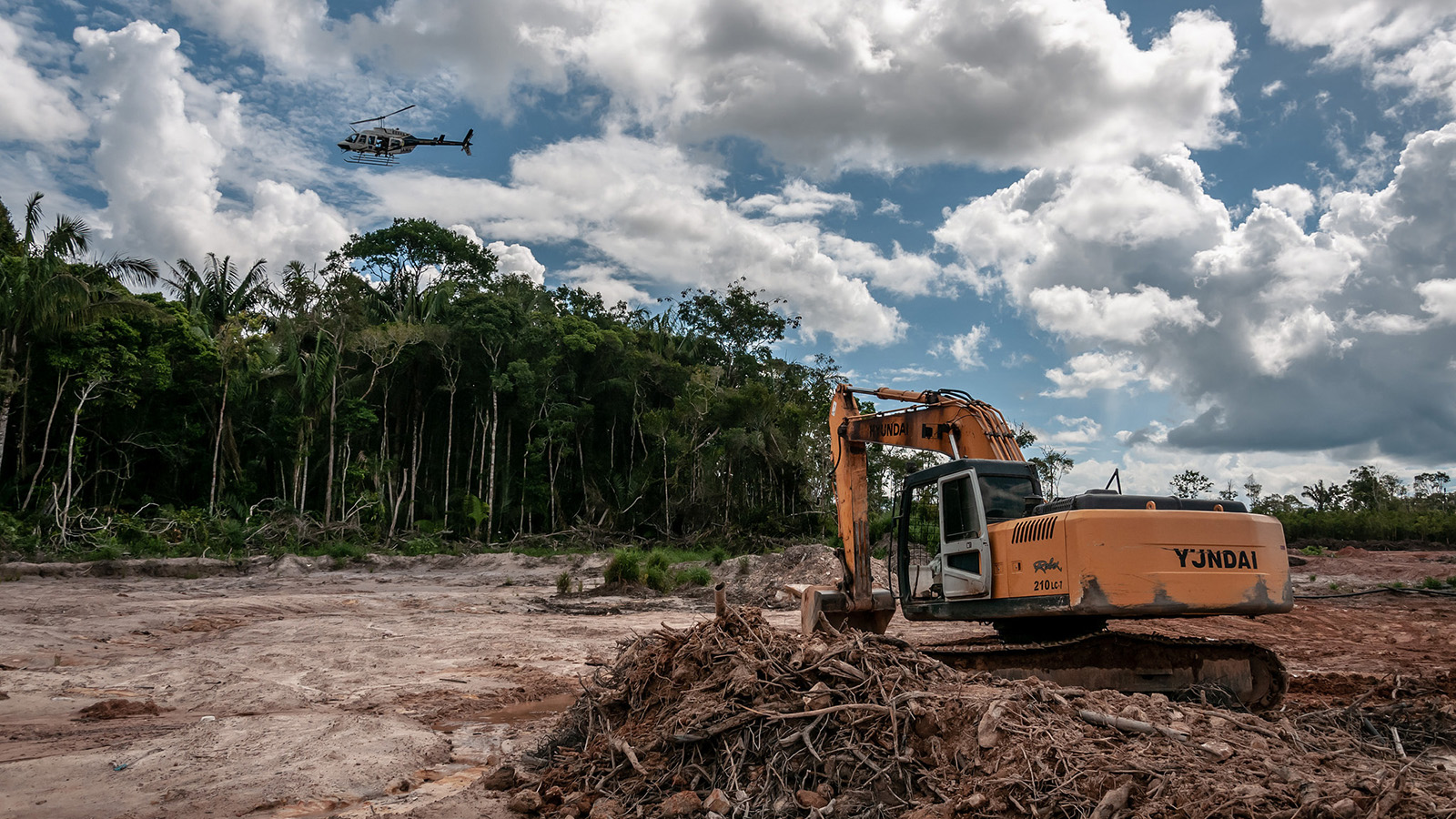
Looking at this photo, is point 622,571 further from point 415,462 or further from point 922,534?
point 415,462

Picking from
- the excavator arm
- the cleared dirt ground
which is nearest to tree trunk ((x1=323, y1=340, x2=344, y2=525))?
the cleared dirt ground

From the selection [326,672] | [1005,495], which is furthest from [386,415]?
[1005,495]

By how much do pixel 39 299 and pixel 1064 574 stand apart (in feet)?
82.9

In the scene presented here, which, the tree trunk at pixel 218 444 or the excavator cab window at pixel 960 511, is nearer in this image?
the excavator cab window at pixel 960 511

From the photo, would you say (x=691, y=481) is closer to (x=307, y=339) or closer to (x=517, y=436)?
A: (x=517, y=436)

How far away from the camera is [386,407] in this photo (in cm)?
3375

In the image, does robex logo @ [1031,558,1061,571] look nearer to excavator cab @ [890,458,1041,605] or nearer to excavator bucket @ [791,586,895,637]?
excavator cab @ [890,458,1041,605]

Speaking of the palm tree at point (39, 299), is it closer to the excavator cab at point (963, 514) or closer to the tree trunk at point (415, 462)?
the tree trunk at point (415, 462)

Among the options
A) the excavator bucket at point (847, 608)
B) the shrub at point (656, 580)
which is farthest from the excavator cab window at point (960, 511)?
the shrub at point (656, 580)

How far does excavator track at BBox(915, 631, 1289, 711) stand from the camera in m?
7.08

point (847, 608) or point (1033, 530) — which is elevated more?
point (1033, 530)

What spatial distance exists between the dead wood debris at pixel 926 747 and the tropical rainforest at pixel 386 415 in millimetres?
21284

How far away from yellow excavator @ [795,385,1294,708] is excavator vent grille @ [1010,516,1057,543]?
13 millimetres

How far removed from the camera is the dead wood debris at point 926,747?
404 centimetres
